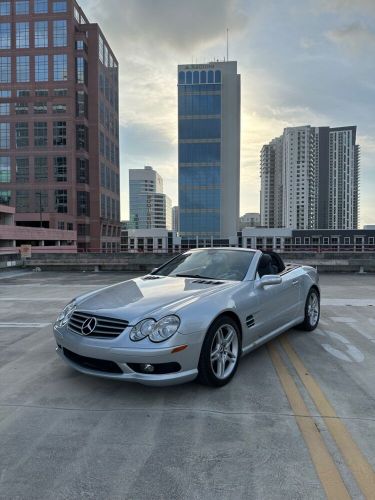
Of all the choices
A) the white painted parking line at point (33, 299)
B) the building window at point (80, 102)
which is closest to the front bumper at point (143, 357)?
the white painted parking line at point (33, 299)

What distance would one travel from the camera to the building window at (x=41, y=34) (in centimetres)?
7781

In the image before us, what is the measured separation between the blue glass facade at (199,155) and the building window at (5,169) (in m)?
40.0

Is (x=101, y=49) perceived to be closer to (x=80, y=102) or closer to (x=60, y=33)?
(x=60, y=33)

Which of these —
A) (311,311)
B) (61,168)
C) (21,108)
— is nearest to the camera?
(311,311)

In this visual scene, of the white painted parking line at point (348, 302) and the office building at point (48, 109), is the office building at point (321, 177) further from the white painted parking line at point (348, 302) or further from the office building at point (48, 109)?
the white painted parking line at point (348, 302)

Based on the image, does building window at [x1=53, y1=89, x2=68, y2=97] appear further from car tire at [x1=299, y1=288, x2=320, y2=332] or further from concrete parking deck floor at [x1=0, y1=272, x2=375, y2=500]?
concrete parking deck floor at [x1=0, y1=272, x2=375, y2=500]

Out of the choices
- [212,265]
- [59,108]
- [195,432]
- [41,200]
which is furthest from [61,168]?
[195,432]

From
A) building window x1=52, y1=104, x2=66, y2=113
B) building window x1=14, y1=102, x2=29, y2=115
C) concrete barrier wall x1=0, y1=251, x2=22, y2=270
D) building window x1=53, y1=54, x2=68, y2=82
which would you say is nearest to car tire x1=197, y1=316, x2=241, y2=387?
concrete barrier wall x1=0, y1=251, x2=22, y2=270

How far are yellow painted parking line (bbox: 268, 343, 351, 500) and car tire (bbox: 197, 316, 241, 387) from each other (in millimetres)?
582

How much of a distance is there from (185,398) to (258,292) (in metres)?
1.65

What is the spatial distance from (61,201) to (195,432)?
79909 millimetres

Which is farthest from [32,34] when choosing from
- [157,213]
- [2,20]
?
[157,213]

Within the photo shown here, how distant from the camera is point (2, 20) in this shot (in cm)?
7900

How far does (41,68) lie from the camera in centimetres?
7856
